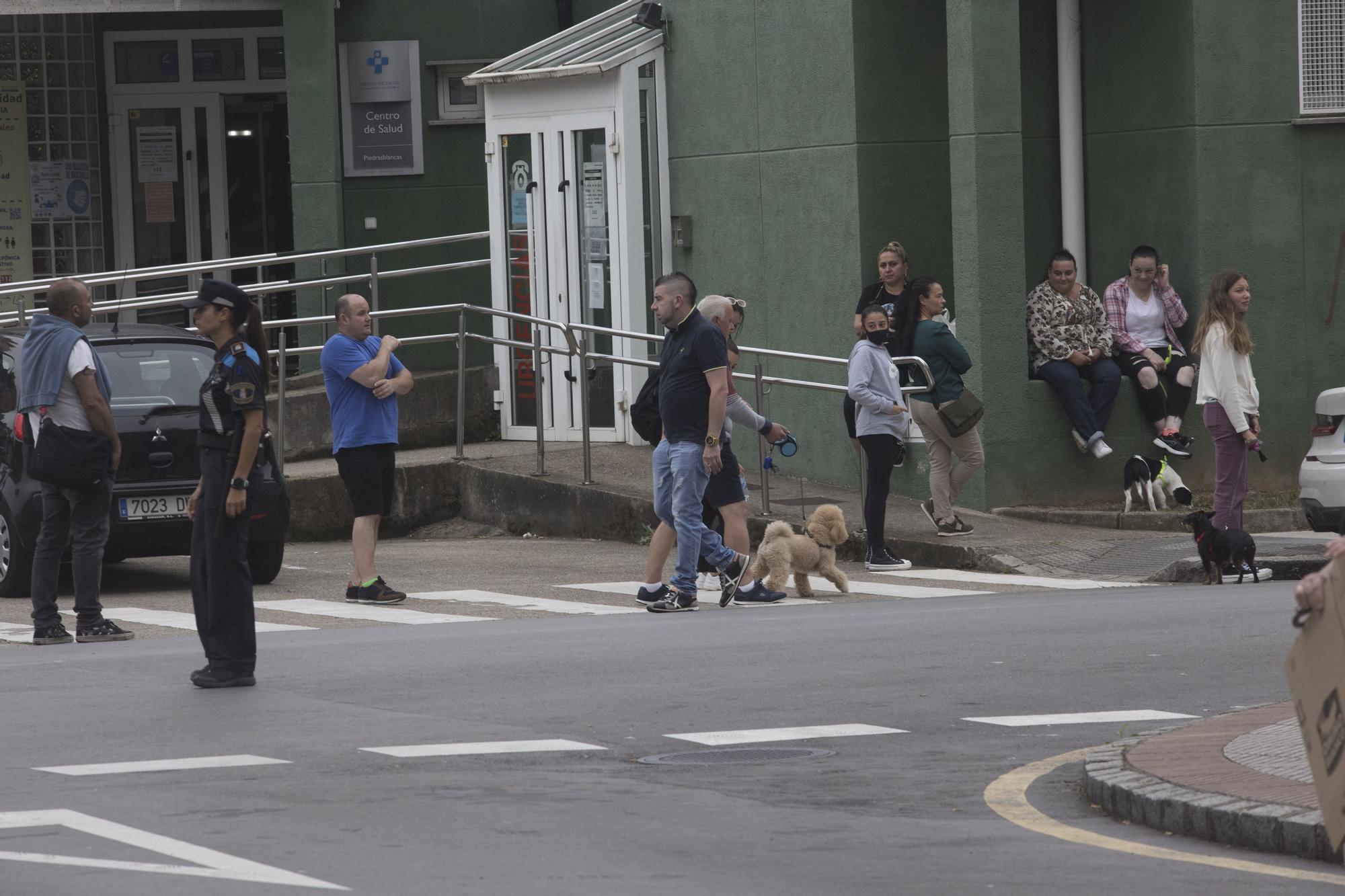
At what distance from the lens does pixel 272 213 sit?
82.2ft

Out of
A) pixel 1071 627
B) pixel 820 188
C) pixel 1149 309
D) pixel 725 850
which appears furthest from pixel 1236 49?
pixel 725 850

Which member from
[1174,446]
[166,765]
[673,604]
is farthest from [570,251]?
[166,765]

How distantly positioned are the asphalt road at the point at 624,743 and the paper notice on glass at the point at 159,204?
11.6 m

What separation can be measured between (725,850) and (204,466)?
4418 millimetres

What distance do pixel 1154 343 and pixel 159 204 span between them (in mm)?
12515

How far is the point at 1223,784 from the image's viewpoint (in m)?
6.83

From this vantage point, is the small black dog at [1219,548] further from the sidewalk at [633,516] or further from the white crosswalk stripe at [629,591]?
the white crosswalk stripe at [629,591]

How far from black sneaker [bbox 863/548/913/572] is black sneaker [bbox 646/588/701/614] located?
2430mm

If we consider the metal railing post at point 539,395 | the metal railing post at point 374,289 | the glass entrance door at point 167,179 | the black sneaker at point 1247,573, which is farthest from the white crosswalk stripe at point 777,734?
the glass entrance door at point 167,179

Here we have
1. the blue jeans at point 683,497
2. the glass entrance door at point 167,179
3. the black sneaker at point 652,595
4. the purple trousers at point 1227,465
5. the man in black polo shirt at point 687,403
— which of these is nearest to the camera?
the man in black polo shirt at point 687,403

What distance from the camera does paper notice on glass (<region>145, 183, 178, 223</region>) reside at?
24.7 meters

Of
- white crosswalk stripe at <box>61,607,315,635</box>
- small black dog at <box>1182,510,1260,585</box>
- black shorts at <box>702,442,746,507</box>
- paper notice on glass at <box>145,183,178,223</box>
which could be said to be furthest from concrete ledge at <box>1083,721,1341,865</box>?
paper notice on glass at <box>145,183,178,223</box>

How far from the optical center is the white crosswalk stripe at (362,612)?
13.0 meters

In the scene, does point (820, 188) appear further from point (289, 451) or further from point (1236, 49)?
point (289, 451)
